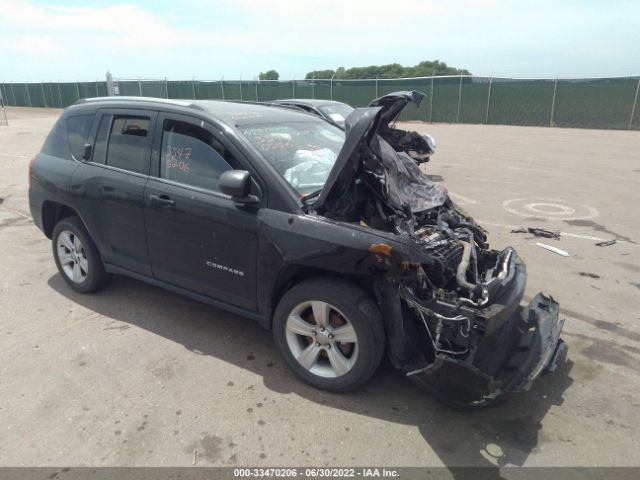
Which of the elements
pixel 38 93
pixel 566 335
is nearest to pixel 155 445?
pixel 566 335

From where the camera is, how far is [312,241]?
9.83ft

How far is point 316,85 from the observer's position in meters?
27.9

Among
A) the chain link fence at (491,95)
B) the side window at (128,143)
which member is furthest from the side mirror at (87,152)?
the chain link fence at (491,95)

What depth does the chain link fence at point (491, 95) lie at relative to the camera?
20203 mm

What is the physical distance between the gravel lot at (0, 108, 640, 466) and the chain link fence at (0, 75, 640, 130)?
18.2 meters

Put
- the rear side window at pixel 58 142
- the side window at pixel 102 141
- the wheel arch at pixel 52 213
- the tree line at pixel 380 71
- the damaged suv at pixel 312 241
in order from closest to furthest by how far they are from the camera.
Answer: the damaged suv at pixel 312 241 < the side window at pixel 102 141 < the rear side window at pixel 58 142 < the wheel arch at pixel 52 213 < the tree line at pixel 380 71

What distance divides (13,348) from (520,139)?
1719 centimetres

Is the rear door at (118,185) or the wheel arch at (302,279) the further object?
the rear door at (118,185)

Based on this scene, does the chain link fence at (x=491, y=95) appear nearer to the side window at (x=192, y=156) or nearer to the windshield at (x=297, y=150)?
the windshield at (x=297, y=150)

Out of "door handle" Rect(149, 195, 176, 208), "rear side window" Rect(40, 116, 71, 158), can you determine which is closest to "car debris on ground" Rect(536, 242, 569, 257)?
"door handle" Rect(149, 195, 176, 208)

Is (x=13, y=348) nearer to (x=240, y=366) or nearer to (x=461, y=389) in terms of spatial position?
(x=240, y=366)

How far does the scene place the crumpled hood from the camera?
3066mm

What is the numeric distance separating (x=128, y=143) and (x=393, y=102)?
2.25 metres

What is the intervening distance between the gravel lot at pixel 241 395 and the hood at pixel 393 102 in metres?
2.01
